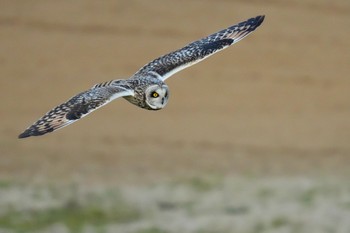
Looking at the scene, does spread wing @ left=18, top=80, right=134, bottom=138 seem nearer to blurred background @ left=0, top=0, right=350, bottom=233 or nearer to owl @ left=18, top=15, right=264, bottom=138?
owl @ left=18, top=15, right=264, bottom=138

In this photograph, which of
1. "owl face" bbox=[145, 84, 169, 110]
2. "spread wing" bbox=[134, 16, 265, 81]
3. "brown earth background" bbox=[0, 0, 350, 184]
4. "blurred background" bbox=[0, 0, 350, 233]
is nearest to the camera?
"owl face" bbox=[145, 84, 169, 110]

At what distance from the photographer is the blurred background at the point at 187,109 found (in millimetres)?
19625

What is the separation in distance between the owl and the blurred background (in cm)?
788

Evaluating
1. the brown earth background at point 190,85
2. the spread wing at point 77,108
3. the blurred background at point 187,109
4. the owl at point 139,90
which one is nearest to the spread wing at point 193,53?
the owl at point 139,90

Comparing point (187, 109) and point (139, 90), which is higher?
point (187, 109)

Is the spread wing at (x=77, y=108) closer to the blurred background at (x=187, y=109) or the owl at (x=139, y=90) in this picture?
the owl at (x=139, y=90)

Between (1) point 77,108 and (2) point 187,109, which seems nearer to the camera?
(1) point 77,108

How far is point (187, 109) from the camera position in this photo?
2447cm

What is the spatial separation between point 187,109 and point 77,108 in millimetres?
15546

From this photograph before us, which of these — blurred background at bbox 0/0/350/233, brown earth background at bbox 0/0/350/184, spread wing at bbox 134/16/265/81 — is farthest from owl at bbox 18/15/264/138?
brown earth background at bbox 0/0/350/184

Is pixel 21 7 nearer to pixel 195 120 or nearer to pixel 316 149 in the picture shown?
pixel 195 120

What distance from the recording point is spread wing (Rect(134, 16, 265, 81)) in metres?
10.0

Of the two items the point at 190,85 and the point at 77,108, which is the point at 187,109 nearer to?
the point at 190,85

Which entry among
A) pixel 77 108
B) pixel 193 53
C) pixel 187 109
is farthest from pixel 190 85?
pixel 77 108
